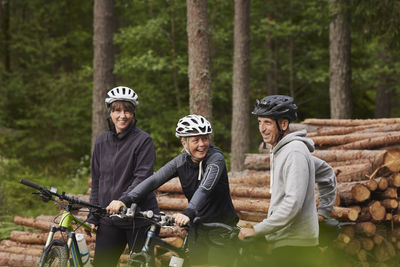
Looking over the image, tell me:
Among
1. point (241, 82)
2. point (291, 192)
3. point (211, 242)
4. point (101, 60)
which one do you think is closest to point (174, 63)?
point (241, 82)

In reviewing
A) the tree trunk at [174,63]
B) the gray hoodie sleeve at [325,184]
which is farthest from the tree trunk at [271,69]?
the gray hoodie sleeve at [325,184]

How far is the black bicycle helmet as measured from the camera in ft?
12.3

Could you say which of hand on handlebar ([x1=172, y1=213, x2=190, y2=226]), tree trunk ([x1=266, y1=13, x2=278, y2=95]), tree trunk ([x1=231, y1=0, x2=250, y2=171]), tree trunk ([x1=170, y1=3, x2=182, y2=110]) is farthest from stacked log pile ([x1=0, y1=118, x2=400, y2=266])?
tree trunk ([x1=266, y1=13, x2=278, y2=95])

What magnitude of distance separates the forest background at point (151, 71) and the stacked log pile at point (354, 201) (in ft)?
23.5

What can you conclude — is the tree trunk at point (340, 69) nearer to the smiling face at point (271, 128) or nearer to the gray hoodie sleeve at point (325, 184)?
the gray hoodie sleeve at point (325, 184)

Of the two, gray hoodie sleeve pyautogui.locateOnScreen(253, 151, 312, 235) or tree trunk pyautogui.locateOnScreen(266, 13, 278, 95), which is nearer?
gray hoodie sleeve pyautogui.locateOnScreen(253, 151, 312, 235)

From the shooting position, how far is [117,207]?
4141 mm

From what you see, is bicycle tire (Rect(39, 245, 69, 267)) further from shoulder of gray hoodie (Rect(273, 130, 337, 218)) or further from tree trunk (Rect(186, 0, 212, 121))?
tree trunk (Rect(186, 0, 212, 121))

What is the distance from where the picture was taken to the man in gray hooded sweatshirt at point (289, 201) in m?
3.40

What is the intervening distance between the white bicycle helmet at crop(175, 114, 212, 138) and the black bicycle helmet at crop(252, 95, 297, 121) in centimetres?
58

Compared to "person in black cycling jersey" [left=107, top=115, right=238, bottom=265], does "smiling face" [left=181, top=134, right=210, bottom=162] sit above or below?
above

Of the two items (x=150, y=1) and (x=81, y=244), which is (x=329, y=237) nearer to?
(x=81, y=244)

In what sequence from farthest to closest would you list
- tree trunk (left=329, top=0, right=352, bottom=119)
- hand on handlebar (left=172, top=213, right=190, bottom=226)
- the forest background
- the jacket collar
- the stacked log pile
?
the forest background, tree trunk (left=329, top=0, right=352, bottom=119), the stacked log pile, the jacket collar, hand on handlebar (left=172, top=213, right=190, bottom=226)

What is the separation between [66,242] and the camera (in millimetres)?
4332
